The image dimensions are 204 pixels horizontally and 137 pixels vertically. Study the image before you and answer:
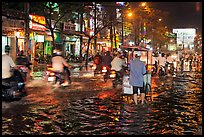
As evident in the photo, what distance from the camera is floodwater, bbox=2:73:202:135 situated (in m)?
8.59

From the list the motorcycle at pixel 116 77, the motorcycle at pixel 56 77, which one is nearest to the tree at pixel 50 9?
the motorcycle at pixel 116 77

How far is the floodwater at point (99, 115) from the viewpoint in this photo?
28.2ft

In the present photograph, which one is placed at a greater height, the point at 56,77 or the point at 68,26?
the point at 68,26

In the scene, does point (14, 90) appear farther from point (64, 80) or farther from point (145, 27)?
point (145, 27)

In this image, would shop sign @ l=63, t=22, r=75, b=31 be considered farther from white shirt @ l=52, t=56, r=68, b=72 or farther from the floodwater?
the floodwater

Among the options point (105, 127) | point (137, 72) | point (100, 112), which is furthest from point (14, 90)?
point (105, 127)

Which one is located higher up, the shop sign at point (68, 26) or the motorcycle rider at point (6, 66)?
the shop sign at point (68, 26)

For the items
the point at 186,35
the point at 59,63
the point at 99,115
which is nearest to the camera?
the point at 99,115

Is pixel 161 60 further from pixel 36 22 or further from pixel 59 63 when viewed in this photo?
pixel 36 22

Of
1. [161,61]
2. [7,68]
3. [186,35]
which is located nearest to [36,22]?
[161,61]

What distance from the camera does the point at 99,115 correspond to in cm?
1066

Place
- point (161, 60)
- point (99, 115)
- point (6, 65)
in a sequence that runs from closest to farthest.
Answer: point (99, 115)
point (6, 65)
point (161, 60)

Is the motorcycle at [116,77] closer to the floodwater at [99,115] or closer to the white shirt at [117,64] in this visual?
the white shirt at [117,64]

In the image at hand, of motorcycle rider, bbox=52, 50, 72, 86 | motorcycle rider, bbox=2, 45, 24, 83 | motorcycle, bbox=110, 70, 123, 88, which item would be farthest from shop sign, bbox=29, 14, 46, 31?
motorcycle rider, bbox=2, 45, 24, 83
